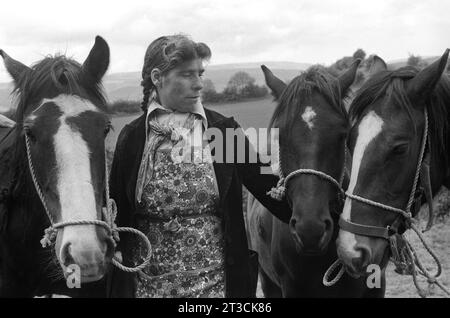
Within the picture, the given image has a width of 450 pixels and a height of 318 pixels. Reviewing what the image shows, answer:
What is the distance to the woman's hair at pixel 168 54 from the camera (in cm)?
304

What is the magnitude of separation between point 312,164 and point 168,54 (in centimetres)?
104

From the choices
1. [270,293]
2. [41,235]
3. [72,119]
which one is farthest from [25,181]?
[270,293]

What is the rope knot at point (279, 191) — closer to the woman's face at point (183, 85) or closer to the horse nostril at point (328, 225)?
the horse nostril at point (328, 225)

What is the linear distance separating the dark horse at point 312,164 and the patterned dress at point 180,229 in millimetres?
488

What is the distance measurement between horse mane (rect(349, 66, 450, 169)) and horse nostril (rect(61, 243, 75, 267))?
173cm

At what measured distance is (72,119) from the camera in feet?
8.64

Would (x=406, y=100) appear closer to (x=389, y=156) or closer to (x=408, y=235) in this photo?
(x=389, y=156)

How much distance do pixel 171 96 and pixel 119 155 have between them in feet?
1.57

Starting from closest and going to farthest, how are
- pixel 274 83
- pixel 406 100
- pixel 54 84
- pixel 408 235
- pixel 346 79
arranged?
pixel 54 84 → pixel 406 100 → pixel 346 79 → pixel 274 83 → pixel 408 235

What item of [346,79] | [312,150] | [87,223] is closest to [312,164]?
[312,150]

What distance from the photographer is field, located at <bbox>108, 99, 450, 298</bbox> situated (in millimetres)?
4709

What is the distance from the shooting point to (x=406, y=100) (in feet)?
9.62

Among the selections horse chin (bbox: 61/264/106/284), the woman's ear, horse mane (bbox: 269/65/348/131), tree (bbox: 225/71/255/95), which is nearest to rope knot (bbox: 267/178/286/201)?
horse mane (bbox: 269/65/348/131)

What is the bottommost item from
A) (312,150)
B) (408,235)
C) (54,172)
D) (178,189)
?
(408,235)
